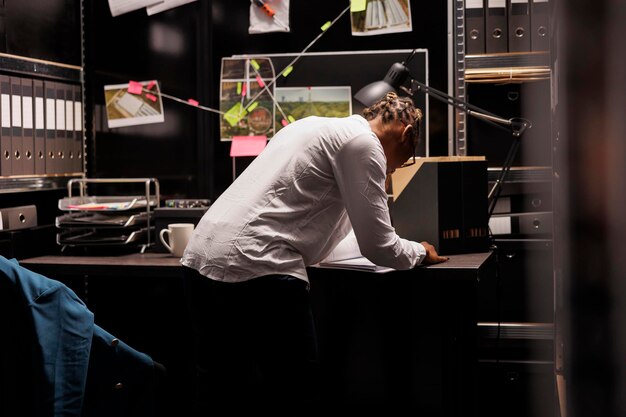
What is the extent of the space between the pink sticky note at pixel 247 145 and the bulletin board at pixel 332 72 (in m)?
0.03

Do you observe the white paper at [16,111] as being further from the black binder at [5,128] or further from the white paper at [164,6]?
the white paper at [164,6]

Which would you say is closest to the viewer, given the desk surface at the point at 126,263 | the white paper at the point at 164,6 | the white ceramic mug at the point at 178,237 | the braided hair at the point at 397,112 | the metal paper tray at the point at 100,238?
the braided hair at the point at 397,112

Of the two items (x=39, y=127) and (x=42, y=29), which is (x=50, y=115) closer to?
(x=39, y=127)

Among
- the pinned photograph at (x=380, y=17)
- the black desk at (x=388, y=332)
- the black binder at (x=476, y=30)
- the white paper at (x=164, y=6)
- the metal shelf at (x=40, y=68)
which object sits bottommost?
the black desk at (x=388, y=332)

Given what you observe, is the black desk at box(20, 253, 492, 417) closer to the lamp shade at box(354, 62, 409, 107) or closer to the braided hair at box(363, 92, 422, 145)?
the braided hair at box(363, 92, 422, 145)

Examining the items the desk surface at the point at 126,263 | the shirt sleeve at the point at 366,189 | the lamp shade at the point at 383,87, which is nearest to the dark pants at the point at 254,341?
the shirt sleeve at the point at 366,189

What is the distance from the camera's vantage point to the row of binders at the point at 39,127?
2336 millimetres

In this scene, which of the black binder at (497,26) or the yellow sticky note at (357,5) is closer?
the black binder at (497,26)

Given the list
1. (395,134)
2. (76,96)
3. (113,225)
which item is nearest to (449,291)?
(395,134)

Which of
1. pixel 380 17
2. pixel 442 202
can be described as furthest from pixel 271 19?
pixel 442 202

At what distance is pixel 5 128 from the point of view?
232 cm

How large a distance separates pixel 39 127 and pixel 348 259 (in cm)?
125

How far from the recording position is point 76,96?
2703 millimetres

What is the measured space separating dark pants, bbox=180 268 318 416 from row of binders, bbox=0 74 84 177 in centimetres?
104
